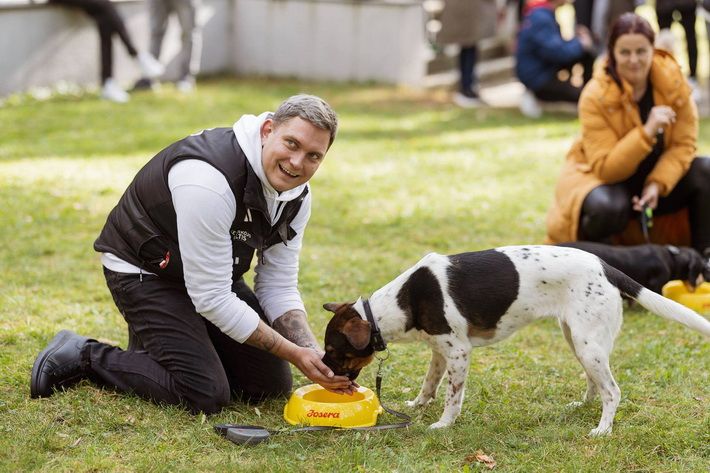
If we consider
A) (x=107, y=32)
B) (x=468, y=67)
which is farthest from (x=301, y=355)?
(x=468, y=67)

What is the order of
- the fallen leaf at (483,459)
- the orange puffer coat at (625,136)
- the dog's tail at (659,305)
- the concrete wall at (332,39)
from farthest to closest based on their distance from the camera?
the concrete wall at (332,39) → the orange puffer coat at (625,136) → the dog's tail at (659,305) → the fallen leaf at (483,459)

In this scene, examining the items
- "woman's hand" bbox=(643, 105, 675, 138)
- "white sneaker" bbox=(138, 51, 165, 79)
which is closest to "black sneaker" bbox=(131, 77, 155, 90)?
"white sneaker" bbox=(138, 51, 165, 79)

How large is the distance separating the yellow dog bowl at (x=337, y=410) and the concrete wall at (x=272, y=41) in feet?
29.7

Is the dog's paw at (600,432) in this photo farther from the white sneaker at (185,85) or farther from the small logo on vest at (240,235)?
the white sneaker at (185,85)

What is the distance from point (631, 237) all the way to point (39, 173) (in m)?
5.30

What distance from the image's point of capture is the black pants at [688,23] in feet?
41.0

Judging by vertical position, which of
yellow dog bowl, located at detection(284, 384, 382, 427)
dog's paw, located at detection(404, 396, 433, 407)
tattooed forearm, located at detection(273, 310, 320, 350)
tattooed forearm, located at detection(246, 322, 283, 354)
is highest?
tattooed forearm, located at detection(246, 322, 283, 354)

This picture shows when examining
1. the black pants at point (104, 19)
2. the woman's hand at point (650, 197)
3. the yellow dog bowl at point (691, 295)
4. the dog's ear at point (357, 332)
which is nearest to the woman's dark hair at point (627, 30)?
the woman's hand at point (650, 197)

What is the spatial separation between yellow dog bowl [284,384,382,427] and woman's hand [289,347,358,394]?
0.34 ft

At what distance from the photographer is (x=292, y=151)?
13.3ft

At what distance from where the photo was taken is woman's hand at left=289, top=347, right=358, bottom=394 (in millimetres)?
4238

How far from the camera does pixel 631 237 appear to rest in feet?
22.3

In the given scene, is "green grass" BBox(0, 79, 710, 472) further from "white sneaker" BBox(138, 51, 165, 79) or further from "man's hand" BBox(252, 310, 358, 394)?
"white sneaker" BBox(138, 51, 165, 79)

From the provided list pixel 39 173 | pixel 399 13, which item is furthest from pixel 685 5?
pixel 39 173
